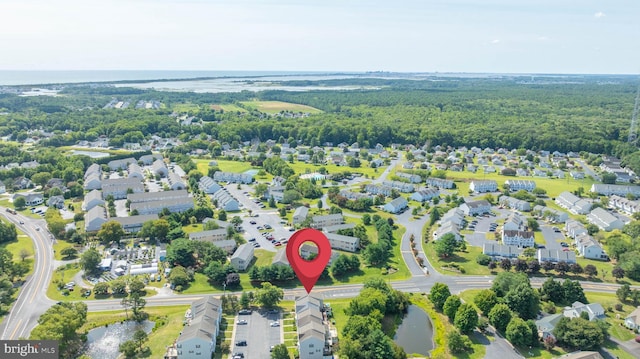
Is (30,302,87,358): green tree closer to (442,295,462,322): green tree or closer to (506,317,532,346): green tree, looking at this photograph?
(442,295,462,322): green tree

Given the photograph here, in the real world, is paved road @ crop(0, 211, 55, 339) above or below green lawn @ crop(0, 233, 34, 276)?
below

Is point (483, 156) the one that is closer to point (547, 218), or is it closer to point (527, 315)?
point (547, 218)

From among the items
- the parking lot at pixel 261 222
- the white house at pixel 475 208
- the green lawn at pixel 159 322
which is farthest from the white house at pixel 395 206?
the green lawn at pixel 159 322

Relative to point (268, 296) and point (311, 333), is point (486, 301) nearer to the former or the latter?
point (311, 333)

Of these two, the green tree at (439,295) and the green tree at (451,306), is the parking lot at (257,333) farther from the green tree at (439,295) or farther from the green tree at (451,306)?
the green tree at (451,306)

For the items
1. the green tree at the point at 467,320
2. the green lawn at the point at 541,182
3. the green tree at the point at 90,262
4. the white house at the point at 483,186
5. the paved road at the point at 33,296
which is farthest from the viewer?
the green lawn at the point at 541,182

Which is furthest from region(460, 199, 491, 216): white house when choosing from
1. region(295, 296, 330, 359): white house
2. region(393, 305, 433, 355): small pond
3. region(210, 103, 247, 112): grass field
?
region(210, 103, 247, 112): grass field
